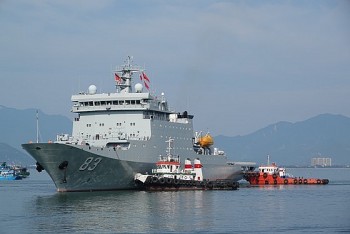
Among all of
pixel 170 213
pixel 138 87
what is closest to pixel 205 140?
pixel 138 87

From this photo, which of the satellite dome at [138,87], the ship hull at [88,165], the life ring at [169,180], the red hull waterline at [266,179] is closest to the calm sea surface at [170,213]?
the ship hull at [88,165]

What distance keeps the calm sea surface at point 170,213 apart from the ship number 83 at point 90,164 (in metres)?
1.98

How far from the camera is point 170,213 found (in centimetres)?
4228

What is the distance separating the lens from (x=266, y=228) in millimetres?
36125

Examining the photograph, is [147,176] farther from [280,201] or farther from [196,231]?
[196,231]

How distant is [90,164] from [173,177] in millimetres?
9630

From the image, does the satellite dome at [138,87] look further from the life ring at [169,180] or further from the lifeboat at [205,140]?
the lifeboat at [205,140]

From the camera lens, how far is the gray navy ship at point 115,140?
173ft

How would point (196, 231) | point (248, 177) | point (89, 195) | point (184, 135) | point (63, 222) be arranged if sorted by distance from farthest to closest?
point (248, 177)
point (184, 135)
point (89, 195)
point (63, 222)
point (196, 231)

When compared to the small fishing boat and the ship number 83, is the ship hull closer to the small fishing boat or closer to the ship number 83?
the ship number 83

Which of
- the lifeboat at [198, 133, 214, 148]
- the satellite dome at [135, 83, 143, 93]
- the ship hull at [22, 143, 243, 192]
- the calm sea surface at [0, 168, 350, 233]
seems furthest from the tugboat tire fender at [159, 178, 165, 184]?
the lifeboat at [198, 133, 214, 148]

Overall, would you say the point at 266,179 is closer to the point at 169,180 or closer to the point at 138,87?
the point at 169,180

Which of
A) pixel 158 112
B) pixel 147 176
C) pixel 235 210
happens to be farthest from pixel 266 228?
pixel 158 112

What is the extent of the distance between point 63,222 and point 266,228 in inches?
416
